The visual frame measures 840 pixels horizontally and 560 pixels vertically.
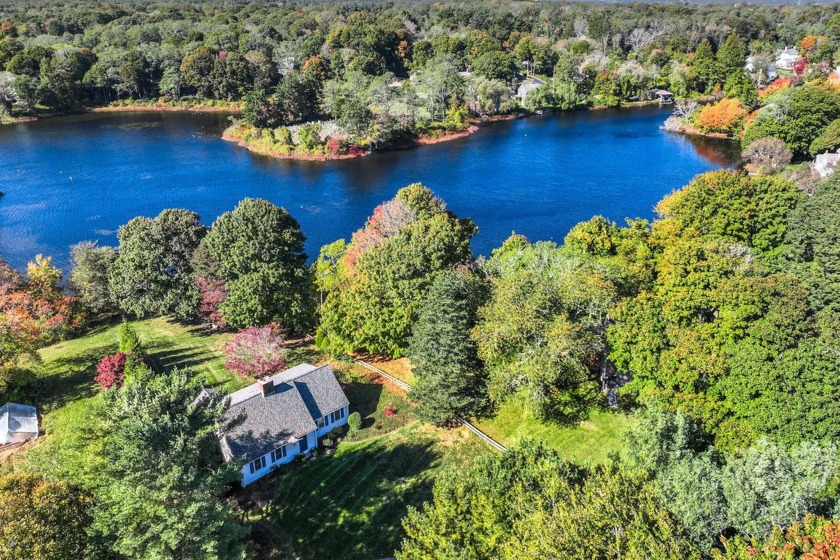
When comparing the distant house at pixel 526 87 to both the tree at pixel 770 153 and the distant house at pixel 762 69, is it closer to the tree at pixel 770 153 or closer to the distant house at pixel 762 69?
the distant house at pixel 762 69

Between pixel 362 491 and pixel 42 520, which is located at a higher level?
pixel 42 520

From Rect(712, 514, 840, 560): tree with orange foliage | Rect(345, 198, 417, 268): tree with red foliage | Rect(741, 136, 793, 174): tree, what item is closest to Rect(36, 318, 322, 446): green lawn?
Rect(345, 198, 417, 268): tree with red foliage

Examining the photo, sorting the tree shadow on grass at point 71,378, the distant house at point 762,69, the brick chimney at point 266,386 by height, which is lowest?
the tree shadow on grass at point 71,378

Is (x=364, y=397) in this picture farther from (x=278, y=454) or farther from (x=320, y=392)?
(x=278, y=454)

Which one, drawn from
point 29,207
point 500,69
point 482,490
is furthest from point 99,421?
point 500,69

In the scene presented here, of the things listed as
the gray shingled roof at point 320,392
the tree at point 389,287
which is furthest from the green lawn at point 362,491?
the tree at point 389,287

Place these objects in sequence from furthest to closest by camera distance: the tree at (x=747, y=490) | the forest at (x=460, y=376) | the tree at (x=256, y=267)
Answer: the tree at (x=256, y=267) < the forest at (x=460, y=376) < the tree at (x=747, y=490)

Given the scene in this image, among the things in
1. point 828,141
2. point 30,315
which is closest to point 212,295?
point 30,315
